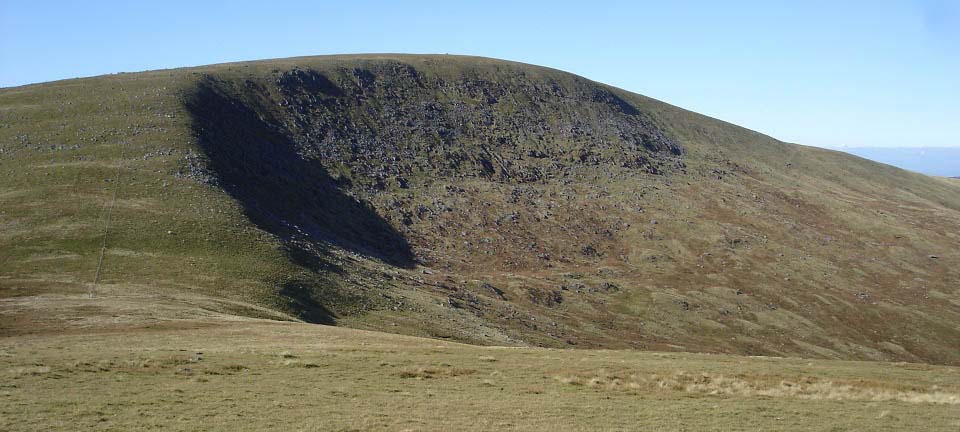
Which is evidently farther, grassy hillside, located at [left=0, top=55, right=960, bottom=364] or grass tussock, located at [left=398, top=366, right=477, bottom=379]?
grassy hillside, located at [left=0, top=55, right=960, bottom=364]

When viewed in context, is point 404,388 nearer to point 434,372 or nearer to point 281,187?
point 434,372

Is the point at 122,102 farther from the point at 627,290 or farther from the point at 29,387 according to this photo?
the point at 29,387

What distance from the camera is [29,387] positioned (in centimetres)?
3391

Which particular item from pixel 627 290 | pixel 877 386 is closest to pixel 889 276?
pixel 627 290

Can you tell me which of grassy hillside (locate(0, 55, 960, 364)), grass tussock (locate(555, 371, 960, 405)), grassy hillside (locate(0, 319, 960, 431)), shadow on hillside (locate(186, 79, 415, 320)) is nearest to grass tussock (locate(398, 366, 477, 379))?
grassy hillside (locate(0, 319, 960, 431))

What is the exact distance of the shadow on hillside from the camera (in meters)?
116

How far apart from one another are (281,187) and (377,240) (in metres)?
21.6

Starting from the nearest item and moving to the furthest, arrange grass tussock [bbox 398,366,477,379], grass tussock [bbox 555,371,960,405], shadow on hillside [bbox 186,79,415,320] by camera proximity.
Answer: grass tussock [bbox 555,371,960,405] → grass tussock [bbox 398,366,477,379] → shadow on hillside [bbox 186,79,415,320]

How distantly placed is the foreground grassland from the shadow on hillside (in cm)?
5518

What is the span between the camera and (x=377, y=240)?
141875 millimetres

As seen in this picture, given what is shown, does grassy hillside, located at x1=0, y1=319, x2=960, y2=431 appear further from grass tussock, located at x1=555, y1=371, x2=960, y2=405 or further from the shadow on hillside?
the shadow on hillside

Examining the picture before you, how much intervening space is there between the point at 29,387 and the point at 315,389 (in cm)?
1360

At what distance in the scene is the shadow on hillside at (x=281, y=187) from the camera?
116m

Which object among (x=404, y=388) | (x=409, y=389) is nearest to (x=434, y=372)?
(x=404, y=388)
